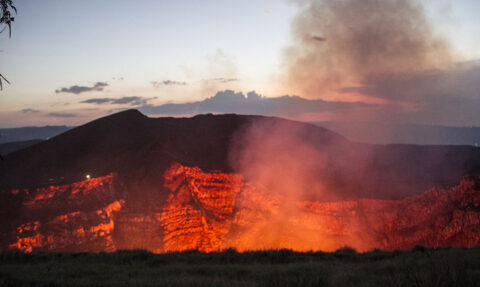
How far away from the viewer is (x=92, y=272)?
22.2 feet

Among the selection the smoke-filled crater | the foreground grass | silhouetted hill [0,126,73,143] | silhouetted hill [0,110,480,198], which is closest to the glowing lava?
the smoke-filled crater

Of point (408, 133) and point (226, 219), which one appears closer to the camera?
point (226, 219)

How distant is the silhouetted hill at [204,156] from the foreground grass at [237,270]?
27.9 feet

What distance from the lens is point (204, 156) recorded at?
21312mm

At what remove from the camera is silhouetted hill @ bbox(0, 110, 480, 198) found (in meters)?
17.6

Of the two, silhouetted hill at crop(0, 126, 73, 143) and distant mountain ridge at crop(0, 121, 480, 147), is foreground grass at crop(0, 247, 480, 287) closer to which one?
distant mountain ridge at crop(0, 121, 480, 147)

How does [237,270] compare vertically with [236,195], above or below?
below

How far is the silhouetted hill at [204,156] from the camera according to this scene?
57.8 ft

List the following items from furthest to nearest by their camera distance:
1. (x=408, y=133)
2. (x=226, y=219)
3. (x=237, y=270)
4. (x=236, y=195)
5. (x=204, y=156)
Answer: (x=408, y=133), (x=204, y=156), (x=236, y=195), (x=226, y=219), (x=237, y=270)

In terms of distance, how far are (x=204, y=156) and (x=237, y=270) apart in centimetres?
1481

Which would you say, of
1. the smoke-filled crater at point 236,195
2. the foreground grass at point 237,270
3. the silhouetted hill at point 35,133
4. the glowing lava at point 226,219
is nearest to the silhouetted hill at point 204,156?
the smoke-filled crater at point 236,195

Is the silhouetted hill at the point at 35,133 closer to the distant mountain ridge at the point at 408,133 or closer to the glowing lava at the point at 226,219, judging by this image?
the distant mountain ridge at the point at 408,133

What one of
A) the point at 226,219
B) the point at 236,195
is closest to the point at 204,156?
the point at 236,195

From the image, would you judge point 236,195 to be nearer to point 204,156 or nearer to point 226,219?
point 226,219
